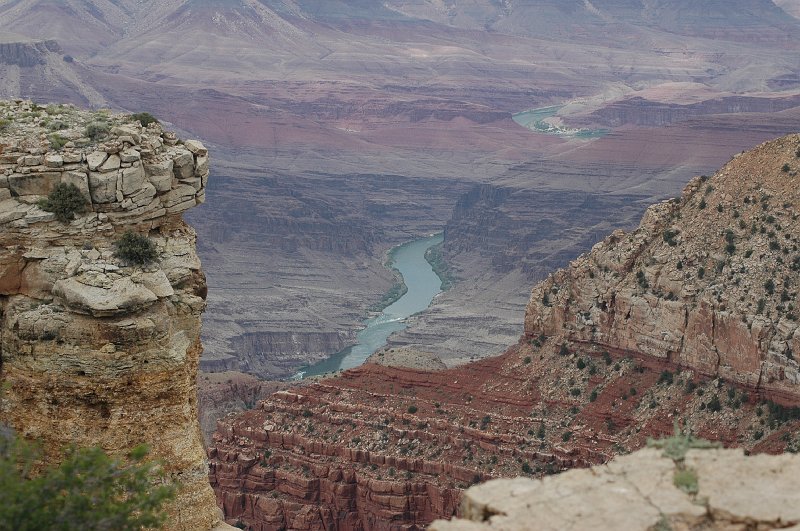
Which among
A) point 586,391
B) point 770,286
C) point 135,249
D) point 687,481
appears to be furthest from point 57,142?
point 586,391

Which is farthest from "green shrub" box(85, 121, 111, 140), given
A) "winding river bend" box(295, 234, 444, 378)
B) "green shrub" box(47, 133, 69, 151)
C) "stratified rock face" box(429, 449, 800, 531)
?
"winding river bend" box(295, 234, 444, 378)

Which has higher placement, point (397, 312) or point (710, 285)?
point (710, 285)

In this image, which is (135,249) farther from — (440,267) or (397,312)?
Result: (440,267)

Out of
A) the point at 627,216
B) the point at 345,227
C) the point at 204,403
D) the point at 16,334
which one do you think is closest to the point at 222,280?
the point at 345,227

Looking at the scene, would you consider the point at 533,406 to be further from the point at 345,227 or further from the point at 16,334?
the point at 345,227

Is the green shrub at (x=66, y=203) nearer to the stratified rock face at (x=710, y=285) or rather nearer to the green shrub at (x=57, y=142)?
the green shrub at (x=57, y=142)

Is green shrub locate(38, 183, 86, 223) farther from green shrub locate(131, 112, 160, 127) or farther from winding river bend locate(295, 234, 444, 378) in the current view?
winding river bend locate(295, 234, 444, 378)

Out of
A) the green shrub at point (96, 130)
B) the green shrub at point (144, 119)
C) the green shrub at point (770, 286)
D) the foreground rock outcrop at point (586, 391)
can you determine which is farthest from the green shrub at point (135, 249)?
the green shrub at point (770, 286)
